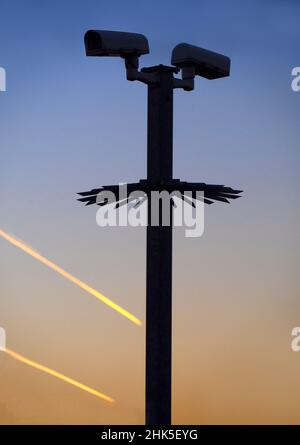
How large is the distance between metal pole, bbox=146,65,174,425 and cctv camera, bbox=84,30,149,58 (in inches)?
22.6

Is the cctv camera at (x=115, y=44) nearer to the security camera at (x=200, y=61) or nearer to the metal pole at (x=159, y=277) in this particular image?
the metal pole at (x=159, y=277)

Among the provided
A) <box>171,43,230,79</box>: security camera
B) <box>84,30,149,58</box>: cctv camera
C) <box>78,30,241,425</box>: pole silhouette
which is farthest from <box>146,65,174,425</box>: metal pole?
<box>84,30,149,58</box>: cctv camera

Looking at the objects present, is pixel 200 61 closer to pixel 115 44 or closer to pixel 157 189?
pixel 115 44

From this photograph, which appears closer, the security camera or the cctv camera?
the cctv camera

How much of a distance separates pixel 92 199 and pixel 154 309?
2.46m

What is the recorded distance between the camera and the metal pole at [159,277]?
15.9 meters

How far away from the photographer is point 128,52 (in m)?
16.0

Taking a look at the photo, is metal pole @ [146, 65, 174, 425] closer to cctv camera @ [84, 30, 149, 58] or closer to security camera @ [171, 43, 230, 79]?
security camera @ [171, 43, 230, 79]

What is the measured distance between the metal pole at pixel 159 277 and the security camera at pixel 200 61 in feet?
A: 1.45

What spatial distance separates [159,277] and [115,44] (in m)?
4.58

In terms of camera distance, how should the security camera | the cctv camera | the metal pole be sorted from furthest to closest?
the security camera → the metal pole → the cctv camera

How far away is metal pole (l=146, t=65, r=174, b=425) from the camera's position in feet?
52.2

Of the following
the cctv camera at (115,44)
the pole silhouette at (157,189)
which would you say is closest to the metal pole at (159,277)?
the pole silhouette at (157,189)

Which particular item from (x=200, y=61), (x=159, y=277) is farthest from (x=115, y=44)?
(x=159, y=277)
